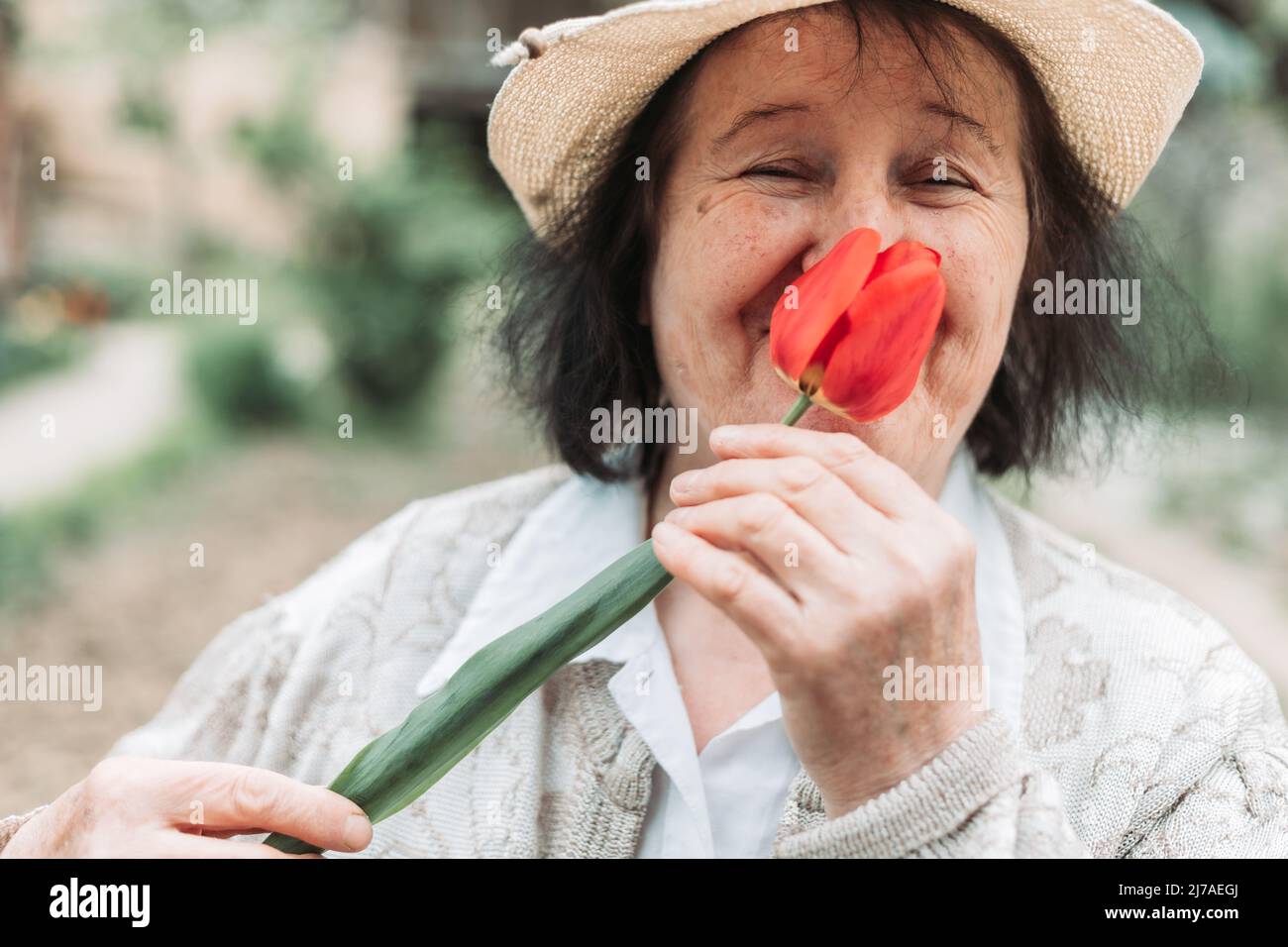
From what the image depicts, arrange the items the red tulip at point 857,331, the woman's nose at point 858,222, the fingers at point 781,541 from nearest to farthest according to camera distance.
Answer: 1. the fingers at point 781,541
2. the red tulip at point 857,331
3. the woman's nose at point 858,222

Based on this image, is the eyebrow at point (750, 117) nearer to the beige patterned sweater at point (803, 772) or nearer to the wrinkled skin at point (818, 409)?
the wrinkled skin at point (818, 409)

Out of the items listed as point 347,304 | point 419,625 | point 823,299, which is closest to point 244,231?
point 347,304

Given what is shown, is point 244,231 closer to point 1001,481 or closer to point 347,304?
point 347,304

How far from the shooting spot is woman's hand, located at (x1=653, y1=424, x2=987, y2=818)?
1.01 meters

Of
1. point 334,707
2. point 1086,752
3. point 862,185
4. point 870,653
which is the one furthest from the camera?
point 334,707

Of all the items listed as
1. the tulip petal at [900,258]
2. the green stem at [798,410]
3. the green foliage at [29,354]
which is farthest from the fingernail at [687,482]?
the green foliage at [29,354]

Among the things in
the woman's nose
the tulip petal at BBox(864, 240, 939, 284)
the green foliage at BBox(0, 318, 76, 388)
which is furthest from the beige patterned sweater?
the green foliage at BBox(0, 318, 76, 388)

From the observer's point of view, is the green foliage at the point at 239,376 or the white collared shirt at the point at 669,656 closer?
the white collared shirt at the point at 669,656

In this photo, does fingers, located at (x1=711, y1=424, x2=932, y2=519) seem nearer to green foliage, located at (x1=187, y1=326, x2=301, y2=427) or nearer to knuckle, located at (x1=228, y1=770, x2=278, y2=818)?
knuckle, located at (x1=228, y1=770, x2=278, y2=818)

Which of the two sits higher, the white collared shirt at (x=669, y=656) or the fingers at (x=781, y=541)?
the fingers at (x=781, y=541)

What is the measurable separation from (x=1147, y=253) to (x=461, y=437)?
8464 mm

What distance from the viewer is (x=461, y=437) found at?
10.1 meters

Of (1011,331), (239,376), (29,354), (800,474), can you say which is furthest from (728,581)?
(239,376)

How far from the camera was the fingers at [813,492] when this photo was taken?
1.02 meters
